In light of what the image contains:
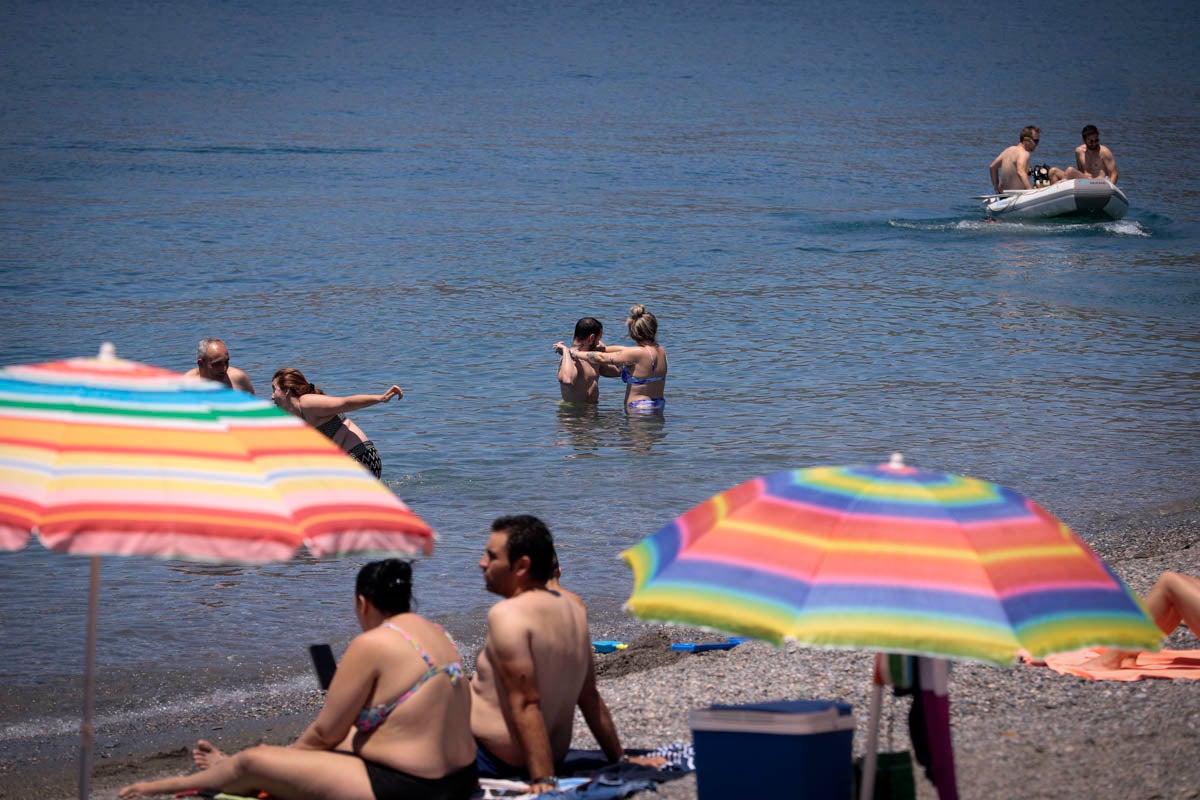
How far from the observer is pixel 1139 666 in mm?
6285

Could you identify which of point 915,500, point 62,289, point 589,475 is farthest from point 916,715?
point 62,289

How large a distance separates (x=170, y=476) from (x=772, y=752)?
191 centimetres

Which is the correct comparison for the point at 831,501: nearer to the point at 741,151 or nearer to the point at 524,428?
the point at 524,428

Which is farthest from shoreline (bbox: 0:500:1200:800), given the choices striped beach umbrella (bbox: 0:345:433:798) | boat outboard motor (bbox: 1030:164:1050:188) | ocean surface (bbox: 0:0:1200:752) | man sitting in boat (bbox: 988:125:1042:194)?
boat outboard motor (bbox: 1030:164:1050:188)

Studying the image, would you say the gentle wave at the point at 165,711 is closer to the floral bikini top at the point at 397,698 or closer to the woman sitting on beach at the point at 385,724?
the woman sitting on beach at the point at 385,724

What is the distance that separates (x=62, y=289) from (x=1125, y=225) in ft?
62.5

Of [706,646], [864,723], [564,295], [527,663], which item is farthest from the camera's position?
[564,295]

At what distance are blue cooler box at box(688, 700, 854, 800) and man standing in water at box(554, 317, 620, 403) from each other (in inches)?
338

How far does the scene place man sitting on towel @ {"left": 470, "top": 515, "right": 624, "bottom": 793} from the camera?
15.9 ft

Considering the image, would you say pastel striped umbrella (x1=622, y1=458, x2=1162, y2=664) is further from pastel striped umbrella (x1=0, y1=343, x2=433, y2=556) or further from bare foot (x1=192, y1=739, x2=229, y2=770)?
bare foot (x1=192, y1=739, x2=229, y2=770)

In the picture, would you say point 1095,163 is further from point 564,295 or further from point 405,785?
point 405,785

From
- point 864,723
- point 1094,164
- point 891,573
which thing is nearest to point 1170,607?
point 864,723

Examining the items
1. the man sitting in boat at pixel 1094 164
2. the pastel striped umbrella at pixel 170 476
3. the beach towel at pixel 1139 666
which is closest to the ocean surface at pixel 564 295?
the man sitting in boat at pixel 1094 164

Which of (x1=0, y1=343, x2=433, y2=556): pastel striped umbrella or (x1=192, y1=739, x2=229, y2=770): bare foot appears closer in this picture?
(x1=0, y1=343, x2=433, y2=556): pastel striped umbrella
